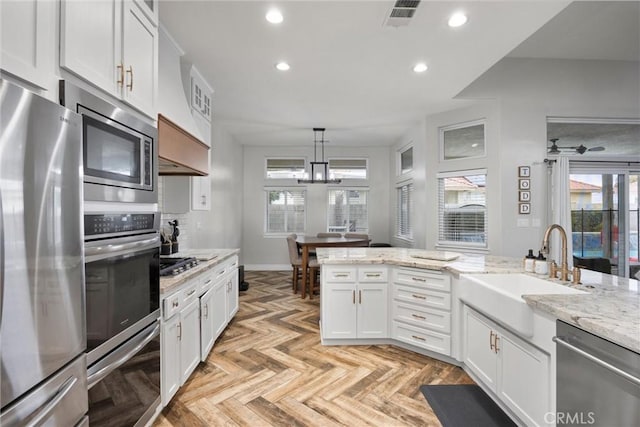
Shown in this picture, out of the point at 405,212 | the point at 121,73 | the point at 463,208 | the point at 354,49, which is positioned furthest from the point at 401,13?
the point at 405,212

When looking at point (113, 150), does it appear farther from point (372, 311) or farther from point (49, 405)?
point (372, 311)

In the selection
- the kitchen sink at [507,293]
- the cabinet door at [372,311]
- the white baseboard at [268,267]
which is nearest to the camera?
the kitchen sink at [507,293]

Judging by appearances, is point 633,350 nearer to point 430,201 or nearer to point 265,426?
point 265,426

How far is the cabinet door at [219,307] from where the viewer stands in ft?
9.01

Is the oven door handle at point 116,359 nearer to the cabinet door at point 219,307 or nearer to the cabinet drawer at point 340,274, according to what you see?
the cabinet door at point 219,307

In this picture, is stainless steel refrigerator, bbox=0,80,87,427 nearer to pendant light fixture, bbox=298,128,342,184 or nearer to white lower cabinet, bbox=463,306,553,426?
white lower cabinet, bbox=463,306,553,426

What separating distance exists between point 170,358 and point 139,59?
1.81 m

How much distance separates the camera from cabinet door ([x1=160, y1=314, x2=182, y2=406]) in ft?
5.88

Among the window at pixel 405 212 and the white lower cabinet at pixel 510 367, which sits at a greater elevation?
the window at pixel 405 212

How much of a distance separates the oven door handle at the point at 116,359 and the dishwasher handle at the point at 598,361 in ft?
6.78

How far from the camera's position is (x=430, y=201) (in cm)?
471

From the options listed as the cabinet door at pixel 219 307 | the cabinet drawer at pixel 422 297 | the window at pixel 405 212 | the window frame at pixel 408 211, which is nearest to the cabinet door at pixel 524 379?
the cabinet drawer at pixel 422 297

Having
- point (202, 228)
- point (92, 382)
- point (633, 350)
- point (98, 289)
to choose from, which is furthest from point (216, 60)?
point (633, 350)

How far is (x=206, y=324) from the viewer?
252 cm
